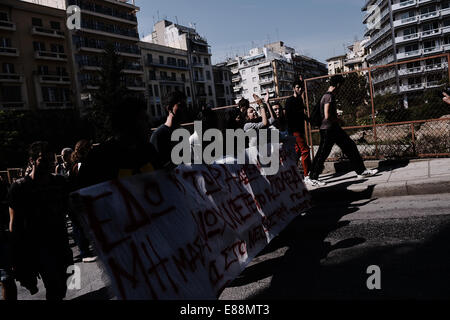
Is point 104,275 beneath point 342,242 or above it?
above

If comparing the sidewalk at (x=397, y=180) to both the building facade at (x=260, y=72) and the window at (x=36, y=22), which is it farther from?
the building facade at (x=260, y=72)

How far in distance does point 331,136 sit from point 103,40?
5639cm

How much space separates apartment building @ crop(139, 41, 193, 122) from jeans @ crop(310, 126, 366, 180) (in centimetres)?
5272

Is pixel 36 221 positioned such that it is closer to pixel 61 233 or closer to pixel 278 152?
pixel 61 233

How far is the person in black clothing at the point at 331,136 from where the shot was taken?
701 cm

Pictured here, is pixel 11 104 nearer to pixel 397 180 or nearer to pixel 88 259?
pixel 88 259

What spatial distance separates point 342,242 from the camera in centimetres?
422

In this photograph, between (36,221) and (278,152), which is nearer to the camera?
(36,221)

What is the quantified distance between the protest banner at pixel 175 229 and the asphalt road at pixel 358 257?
30 cm

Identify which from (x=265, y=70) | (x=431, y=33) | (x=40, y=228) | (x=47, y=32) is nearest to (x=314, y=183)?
(x=40, y=228)

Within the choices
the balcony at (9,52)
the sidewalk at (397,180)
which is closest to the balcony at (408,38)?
the balcony at (9,52)

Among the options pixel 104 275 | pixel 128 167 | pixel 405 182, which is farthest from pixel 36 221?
pixel 405 182

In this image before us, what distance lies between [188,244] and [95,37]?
58439mm

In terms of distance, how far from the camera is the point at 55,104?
45.3m
